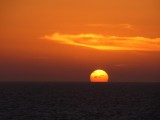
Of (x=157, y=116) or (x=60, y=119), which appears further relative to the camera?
(x=157, y=116)

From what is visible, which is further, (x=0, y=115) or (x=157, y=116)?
(x=157, y=116)

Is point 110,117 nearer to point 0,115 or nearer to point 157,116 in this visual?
point 157,116

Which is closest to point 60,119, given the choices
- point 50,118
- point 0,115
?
point 50,118

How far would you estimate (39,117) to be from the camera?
56.7 metres

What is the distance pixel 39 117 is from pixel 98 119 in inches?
388

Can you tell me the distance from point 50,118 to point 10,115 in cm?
762

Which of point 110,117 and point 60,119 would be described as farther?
point 110,117

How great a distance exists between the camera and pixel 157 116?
61625 millimetres

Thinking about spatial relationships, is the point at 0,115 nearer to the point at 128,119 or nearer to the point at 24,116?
the point at 24,116

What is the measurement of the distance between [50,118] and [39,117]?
2134 mm

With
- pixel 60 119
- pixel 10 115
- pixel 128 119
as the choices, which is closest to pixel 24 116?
pixel 10 115

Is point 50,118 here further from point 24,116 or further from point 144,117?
point 144,117

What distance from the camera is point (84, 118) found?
56.2 metres

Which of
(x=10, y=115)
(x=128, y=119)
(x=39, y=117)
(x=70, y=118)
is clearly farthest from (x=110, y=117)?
(x=10, y=115)
